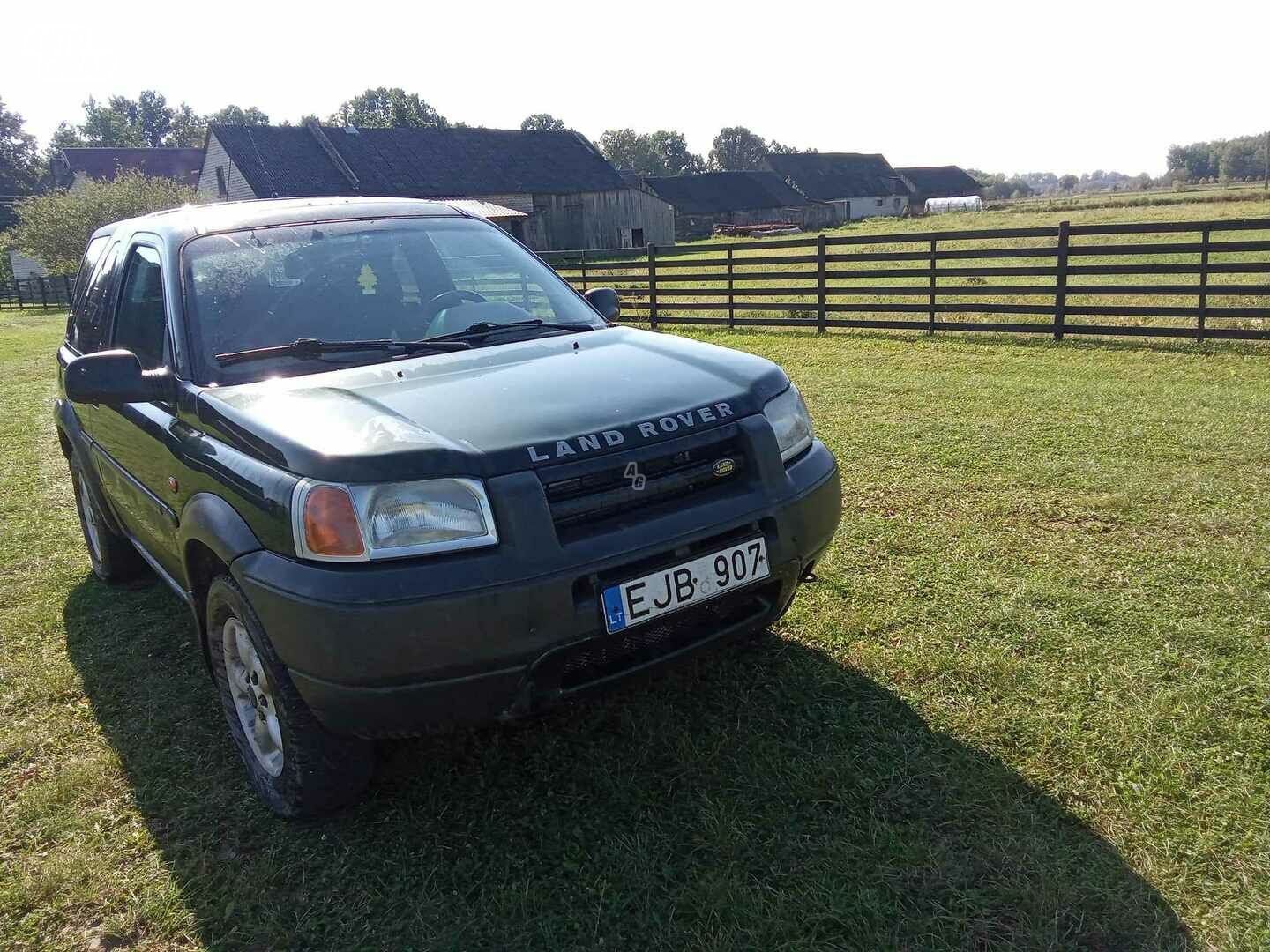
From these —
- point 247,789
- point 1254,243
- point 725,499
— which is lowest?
point 247,789

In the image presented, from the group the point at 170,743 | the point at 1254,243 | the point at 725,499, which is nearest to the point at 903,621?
the point at 725,499

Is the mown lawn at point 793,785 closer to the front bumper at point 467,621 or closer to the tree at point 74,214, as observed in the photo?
the front bumper at point 467,621

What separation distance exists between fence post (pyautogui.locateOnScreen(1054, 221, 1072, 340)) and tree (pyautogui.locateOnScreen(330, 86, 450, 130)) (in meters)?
98.9

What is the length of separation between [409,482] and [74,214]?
42796mm

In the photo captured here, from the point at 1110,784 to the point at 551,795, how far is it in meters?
1.63

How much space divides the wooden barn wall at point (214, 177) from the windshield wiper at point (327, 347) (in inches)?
1466

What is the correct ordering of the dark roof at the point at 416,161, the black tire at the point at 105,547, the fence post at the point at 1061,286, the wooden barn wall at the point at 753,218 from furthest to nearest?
1. the wooden barn wall at the point at 753,218
2. the dark roof at the point at 416,161
3. the fence post at the point at 1061,286
4. the black tire at the point at 105,547

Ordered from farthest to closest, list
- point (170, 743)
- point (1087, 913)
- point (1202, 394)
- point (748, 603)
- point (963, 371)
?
point (963, 371)
point (1202, 394)
point (170, 743)
point (748, 603)
point (1087, 913)

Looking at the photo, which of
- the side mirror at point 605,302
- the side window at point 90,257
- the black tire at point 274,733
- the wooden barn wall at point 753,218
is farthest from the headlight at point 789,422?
the wooden barn wall at point 753,218

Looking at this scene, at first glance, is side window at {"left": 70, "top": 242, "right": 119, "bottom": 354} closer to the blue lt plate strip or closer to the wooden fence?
the blue lt plate strip

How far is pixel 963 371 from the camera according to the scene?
9.12 m

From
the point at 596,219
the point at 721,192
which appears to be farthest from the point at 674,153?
the point at 596,219

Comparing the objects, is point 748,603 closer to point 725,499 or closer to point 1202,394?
point 725,499

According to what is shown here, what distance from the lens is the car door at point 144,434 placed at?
3.07m
